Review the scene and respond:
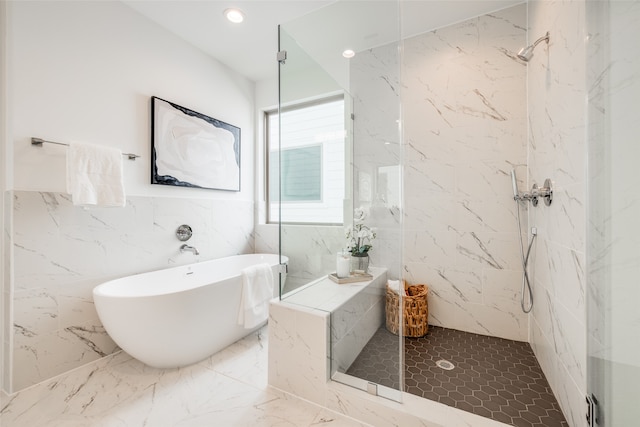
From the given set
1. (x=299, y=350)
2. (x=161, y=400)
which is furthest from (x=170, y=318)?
(x=299, y=350)

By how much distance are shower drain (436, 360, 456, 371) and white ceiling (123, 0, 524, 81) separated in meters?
2.03

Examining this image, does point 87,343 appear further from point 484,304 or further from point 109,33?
point 484,304

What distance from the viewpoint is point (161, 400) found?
1532 mm

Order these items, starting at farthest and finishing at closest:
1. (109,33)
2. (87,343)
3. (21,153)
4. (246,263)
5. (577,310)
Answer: (246,263) < (109,33) < (87,343) < (21,153) < (577,310)

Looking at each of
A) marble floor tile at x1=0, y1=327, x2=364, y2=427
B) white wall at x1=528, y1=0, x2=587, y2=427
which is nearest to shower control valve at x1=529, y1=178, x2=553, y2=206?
white wall at x1=528, y1=0, x2=587, y2=427

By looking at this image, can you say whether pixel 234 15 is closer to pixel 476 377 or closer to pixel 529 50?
pixel 529 50

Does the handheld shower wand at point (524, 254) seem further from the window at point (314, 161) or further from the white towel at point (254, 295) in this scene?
the white towel at point (254, 295)

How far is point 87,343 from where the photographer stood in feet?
6.25

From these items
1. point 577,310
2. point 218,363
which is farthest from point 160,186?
point 577,310

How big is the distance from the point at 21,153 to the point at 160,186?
872 millimetres

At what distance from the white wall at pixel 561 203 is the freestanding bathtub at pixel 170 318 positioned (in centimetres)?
191

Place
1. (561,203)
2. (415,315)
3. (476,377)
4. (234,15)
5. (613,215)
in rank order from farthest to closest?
(234,15) → (415,315) → (476,377) → (561,203) → (613,215)

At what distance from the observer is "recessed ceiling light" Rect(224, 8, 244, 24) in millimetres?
2232

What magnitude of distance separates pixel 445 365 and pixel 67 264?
2.60 meters
